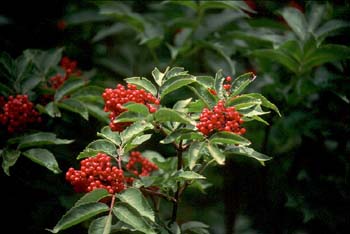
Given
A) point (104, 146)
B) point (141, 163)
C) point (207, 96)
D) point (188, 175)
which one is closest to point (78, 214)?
point (104, 146)

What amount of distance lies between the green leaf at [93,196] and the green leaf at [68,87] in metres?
0.92

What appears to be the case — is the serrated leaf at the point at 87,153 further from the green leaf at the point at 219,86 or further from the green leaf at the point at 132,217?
the green leaf at the point at 219,86

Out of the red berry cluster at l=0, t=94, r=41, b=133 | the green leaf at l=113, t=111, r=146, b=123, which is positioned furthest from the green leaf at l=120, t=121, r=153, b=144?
the red berry cluster at l=0, t=94, r=41, b=133

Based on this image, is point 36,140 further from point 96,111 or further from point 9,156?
point 96,111

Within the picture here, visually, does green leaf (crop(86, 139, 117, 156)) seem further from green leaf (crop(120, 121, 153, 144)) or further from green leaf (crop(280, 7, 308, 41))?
green leaf (crop(280, 7, 308, 41))

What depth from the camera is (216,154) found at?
6.75 ft

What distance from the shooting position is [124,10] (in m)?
3.55

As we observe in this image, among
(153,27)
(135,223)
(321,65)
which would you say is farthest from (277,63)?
(135,223)

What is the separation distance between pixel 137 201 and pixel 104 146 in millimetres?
318

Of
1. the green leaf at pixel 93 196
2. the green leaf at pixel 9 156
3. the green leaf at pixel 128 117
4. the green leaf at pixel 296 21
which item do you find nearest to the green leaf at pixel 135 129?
the green leaf at pixel 128 117

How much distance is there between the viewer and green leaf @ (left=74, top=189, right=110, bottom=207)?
6.89ft

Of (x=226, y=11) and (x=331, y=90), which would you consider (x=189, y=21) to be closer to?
(x=226, y=11)

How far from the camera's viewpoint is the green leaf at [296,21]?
3.26 metres

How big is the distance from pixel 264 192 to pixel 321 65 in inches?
34.9
